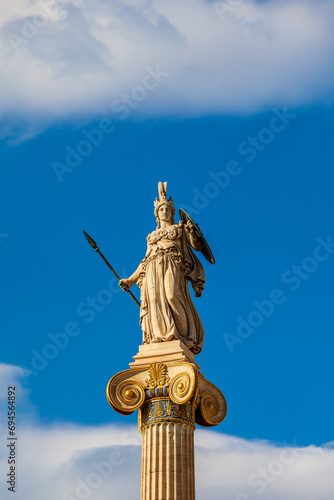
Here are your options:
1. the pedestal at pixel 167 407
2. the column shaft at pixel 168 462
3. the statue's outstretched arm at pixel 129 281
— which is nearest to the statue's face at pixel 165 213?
the statue's outstretched arm at pixel 129 281

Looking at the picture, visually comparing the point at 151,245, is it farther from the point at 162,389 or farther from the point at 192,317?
the point at 162,389

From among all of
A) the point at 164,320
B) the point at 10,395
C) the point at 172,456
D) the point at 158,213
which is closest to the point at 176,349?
the point at 164,320

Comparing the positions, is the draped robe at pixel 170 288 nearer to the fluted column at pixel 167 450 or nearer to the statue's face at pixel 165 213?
the statue's face at pixel 165 213

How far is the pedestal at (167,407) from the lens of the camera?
877 inches

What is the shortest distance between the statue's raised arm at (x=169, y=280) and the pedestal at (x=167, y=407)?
606mm

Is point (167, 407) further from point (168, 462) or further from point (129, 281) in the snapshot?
point (129, 281)

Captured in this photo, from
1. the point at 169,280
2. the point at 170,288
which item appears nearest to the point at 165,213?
the point at 169,280

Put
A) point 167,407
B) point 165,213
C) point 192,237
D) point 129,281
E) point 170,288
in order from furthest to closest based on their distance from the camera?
1. point 165,213
2. point 129,281
3. point 192,237
4. point 170,288
5. point 167,407

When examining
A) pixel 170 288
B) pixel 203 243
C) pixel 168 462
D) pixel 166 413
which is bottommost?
pixel 168 462

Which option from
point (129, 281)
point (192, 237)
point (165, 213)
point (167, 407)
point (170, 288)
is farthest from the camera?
point (165, 213)

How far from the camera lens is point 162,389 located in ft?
77.4

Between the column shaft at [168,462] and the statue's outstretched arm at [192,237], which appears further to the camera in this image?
the statue's outstretched arm at [192,237]

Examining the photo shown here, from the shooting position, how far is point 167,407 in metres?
23.3

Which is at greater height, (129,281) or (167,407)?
(129,281)
